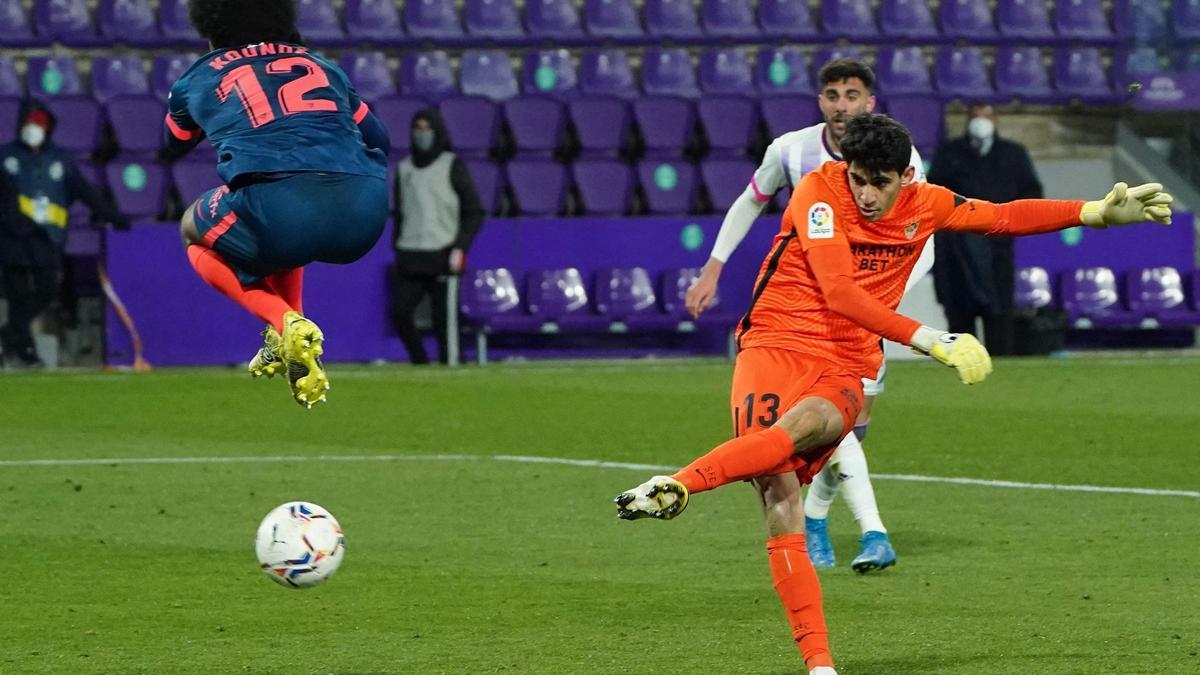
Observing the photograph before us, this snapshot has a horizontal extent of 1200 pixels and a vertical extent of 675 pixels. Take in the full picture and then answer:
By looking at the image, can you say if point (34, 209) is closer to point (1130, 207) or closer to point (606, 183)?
point (606, 183)

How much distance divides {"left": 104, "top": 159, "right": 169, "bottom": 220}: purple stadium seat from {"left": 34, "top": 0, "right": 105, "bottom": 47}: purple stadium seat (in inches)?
86.8

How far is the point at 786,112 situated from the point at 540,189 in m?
2.44

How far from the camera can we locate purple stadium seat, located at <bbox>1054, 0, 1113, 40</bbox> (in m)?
22.8

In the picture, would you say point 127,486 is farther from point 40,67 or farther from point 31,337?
point 40,67

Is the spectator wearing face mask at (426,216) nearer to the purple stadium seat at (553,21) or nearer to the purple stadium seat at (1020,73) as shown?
the purple stadium seat at (553,21)

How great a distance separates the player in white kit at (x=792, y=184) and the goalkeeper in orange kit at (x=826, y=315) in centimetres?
143

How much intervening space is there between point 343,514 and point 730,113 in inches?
426

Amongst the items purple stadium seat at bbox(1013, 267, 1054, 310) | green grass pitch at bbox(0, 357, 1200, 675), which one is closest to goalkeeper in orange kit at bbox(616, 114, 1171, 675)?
green grass pitch at bbox(0, 357, 1200, 675)

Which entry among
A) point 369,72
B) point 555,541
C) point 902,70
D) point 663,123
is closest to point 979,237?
point 663,123

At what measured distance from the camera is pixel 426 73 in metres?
21.0

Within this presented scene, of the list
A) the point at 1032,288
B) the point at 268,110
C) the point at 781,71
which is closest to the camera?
the point at 268,110

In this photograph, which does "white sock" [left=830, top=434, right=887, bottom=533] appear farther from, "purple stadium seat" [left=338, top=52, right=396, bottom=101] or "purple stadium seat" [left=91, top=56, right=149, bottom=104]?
"purple stadium seat" [left=91, top=56, right=149, bottom=104]

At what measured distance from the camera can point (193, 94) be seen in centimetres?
714

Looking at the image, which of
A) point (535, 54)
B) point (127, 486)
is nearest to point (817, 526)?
point (127, 486)
